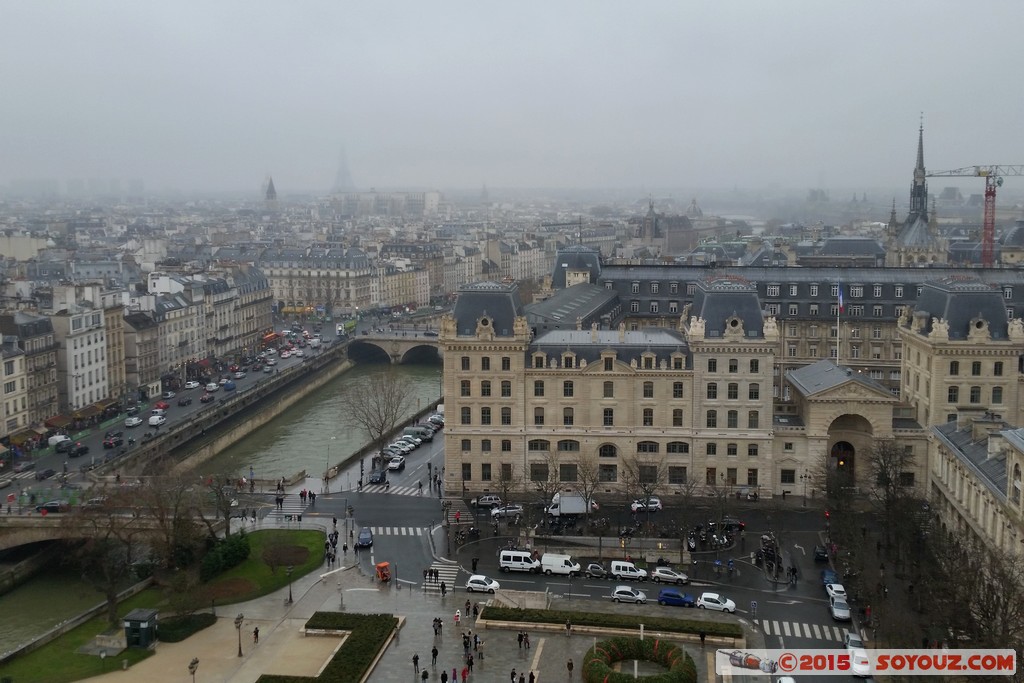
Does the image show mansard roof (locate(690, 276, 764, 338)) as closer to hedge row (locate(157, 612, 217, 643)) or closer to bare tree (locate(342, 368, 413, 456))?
bare tree (locate(342, 368, 413, 456))

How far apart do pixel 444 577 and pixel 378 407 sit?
34.4 m

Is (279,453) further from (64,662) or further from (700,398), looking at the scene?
(64,662)

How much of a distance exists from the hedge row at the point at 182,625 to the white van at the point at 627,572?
802 inches

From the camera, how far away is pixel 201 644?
5050cm

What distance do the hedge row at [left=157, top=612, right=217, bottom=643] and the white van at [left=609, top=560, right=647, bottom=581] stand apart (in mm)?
20378

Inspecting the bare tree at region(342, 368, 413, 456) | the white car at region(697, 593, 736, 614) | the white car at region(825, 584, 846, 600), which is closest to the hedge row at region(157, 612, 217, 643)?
the white car at region(697, 593, 736, 614)

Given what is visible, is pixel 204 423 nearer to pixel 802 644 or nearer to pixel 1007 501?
pixel 802 644

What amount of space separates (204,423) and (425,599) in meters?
48.1

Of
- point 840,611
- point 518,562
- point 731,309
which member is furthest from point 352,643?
point 731,309

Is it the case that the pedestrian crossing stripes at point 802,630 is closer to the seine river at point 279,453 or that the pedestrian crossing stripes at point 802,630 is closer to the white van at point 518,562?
the white van at point 518,562

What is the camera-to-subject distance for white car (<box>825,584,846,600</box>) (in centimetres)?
5362

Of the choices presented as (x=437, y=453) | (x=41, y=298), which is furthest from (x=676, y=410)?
(x=41, y=298)

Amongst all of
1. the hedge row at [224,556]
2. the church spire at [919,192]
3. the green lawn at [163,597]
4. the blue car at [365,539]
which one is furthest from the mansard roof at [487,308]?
the church spire at [919,192]

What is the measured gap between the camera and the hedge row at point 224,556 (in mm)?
58344
